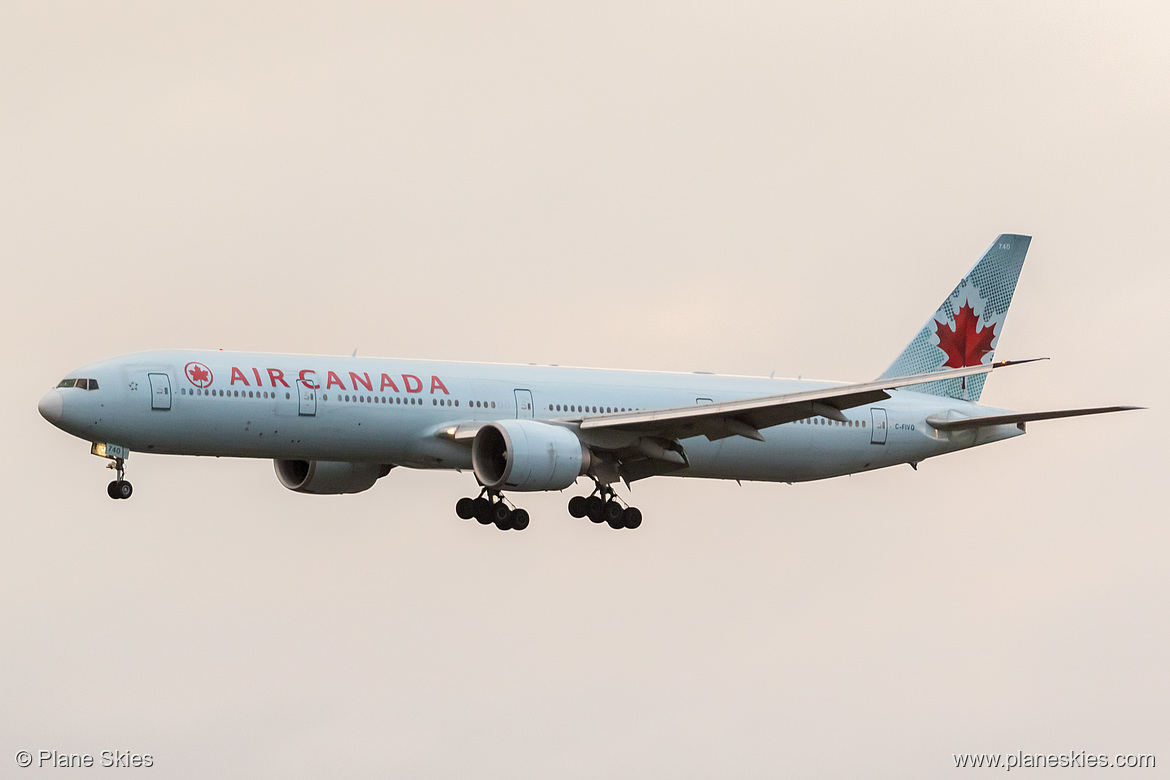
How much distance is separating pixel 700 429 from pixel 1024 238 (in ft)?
58.6

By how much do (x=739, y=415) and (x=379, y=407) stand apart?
28.8 ft

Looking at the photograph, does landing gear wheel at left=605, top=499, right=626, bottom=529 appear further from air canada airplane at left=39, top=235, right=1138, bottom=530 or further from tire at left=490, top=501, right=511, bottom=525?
tire at left=490, top=501, right=511, bottom=525

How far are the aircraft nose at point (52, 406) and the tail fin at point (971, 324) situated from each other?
25.4 meters

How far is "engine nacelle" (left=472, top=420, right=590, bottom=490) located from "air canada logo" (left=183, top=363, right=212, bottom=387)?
655cm

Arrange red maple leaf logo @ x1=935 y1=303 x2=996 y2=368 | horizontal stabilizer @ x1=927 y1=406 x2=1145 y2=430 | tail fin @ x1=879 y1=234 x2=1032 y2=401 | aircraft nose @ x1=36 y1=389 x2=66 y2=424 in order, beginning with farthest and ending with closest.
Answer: red maple leaf logo @ x1=935 y1=303 x2=996 y2=368, tail fin @ x1=879 y1=234 x2=1032 y2=401, horizontal stabilizer @ x1=927 y1=406 x2=1145 y2=430, aircraft nose @ x1=36 y1=389 x2=66 y2=424

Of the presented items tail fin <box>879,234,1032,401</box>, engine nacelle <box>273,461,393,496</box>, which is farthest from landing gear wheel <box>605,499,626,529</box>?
tail fin <box>879,234,1032,401</box>

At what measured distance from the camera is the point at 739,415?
1924 inches

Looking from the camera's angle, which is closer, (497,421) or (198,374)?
(198,374)

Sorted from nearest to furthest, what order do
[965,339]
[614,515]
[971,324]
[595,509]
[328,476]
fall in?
[614,515] < [595,509] < [328,476] < [965,339] < [971,324]

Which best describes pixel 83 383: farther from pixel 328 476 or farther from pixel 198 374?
pixel 328 476

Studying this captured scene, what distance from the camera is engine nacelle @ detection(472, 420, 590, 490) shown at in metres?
47.4

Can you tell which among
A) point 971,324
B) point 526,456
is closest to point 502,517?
point 526,456

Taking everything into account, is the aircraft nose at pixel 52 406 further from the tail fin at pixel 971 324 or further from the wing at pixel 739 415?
the tail fin at pixel 971 324

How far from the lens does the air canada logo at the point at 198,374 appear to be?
46.4 metres
